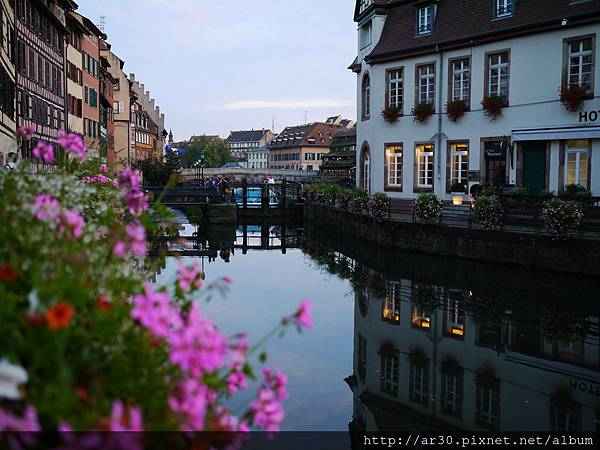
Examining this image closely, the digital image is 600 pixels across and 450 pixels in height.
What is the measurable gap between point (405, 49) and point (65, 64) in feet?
62.2

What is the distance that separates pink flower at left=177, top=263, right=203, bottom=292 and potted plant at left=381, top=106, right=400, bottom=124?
24.2 m

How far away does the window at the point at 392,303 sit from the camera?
43.2ft

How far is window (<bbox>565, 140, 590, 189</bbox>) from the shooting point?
21.5 meters

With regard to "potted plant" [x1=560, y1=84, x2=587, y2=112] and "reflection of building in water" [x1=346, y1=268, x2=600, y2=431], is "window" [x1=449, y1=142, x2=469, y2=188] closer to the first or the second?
"potted plant" [x1=560, y1=84, x2=587, y2=112]

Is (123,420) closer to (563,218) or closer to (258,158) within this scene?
(563,218)

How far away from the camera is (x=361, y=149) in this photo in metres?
30.5

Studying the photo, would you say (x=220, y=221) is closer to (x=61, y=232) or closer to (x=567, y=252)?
(x=567, y=252)

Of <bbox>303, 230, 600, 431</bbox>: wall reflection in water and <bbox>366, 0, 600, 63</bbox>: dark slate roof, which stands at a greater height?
<bbox>366, 0, 600, 63</bbox>: dark slate roof

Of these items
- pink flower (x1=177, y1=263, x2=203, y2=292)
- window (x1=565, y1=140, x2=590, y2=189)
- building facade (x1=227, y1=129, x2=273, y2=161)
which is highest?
building facade (x1=227, y1=129, x2=273, y2=161)

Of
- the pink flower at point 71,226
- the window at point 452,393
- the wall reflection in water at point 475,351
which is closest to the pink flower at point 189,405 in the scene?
the pink flower at point 71,226

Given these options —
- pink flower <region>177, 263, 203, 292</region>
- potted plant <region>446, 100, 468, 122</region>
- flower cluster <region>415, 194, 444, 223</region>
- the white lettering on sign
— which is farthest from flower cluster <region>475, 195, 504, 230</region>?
pink flower <region>177, 263, 203, 292</region>

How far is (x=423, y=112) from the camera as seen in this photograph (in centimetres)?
2628

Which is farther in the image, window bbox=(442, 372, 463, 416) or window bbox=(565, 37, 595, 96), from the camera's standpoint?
window bbox=(565, 37, 595, 96)

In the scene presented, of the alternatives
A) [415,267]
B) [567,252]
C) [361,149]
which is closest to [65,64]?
[361,149]
